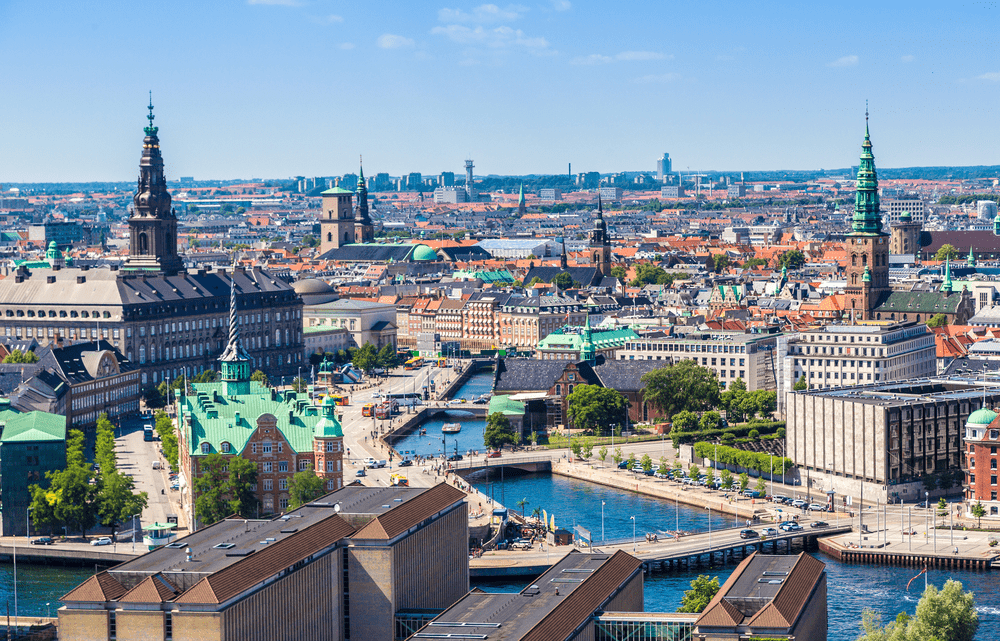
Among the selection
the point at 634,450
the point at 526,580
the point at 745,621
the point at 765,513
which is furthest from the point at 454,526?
the point at 634,450

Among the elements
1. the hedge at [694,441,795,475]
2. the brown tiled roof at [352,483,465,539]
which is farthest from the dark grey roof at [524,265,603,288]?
the brown tiled roof at [352,483,465,539]

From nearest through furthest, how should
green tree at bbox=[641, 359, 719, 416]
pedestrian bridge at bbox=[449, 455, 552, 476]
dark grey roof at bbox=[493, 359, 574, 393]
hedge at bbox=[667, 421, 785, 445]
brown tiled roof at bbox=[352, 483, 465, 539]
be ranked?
brown tiled roof at bbox=[352, 483, 465, 539], pedestrian bridge at bbox=[449, 455, 552, 476], hedge at bbox=[667, 421, 785, 445], green tree at bbox=[641, 359, 719, 416], dark grey roof at bbox=[493, 359, 574, 393]

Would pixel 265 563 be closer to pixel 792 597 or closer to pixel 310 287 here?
pixel 792 597

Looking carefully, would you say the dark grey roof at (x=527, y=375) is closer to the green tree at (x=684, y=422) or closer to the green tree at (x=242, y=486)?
the green tree at (x=684, y=422)

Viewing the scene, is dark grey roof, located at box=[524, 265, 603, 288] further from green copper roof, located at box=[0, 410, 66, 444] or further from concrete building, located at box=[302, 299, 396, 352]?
green copper roof, located at box=[0, 410, 66, 444]

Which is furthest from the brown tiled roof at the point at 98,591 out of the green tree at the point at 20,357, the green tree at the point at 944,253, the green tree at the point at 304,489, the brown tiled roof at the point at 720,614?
the green tree at the point at 944,253

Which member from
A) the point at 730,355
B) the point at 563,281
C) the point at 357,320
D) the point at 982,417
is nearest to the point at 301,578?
the point at 982,417
